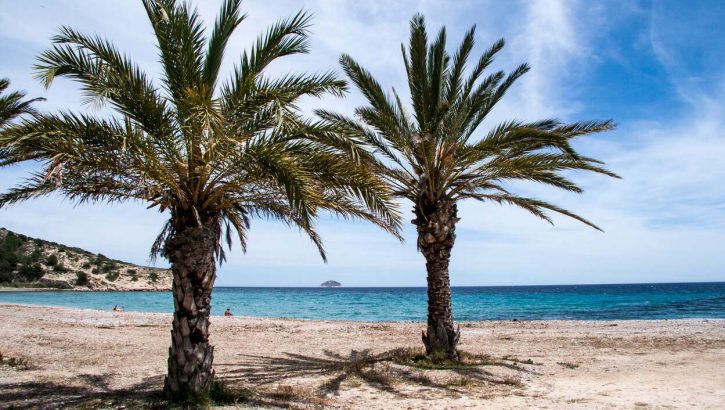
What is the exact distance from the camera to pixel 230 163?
7.38 m

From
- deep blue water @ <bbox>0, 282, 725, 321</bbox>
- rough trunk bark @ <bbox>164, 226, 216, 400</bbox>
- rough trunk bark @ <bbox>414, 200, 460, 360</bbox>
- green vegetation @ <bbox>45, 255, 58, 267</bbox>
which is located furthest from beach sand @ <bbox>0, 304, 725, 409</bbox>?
green vegetation @ <bbox>45, 255, 58, 267</bbox>

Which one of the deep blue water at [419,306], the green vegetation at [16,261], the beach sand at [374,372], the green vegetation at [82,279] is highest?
the green vegetation at [16,261]

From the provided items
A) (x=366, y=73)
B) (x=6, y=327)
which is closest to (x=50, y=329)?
(x=6, y=327)

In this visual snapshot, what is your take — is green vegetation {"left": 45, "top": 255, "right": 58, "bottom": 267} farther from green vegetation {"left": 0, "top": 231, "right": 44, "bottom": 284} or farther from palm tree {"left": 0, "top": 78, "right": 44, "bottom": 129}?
palm tree {"left": 0, "top": 78, "right": 44, "bottom": 129}

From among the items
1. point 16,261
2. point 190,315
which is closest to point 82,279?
point 16,261

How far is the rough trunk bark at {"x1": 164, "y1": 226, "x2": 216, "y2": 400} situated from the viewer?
7.07 m

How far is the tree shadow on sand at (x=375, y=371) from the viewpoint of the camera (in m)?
9.27

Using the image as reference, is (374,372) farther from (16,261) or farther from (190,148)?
(16,261)

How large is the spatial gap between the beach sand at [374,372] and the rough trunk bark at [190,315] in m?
0.74

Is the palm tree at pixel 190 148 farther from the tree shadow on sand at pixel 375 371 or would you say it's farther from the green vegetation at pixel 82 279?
the green vegetation at pixel 82 279

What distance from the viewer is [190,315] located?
720cm

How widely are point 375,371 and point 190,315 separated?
471 cm

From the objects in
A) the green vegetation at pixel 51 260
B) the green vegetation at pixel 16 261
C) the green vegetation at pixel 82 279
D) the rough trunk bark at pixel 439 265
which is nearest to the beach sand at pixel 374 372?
the rough trunk bark at pixel 439 265

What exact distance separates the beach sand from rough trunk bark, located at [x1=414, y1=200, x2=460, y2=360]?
44.6 inches
